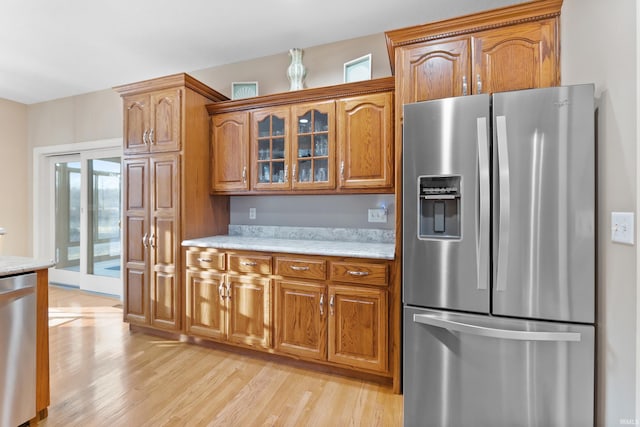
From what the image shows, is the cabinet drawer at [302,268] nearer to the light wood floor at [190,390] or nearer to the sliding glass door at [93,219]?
the light wood floor at [190,390]

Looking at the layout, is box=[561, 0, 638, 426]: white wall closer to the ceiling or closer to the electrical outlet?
the ceiling

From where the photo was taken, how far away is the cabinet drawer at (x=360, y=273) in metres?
2.12

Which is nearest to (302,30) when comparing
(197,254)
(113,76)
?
(197,254)

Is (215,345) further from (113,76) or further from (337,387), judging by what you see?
(113,76)

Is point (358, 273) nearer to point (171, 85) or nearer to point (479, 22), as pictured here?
point (479, 22)

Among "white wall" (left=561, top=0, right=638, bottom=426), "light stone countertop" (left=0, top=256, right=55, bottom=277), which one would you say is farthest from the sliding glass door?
"white wall" (left=561, top=0, right=638, bottom=426)

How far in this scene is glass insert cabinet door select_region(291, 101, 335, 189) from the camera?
8.50ft

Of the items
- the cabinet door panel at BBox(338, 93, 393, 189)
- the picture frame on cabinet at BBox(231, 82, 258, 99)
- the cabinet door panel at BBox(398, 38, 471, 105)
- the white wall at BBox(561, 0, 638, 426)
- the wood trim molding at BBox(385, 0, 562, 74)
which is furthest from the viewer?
the picture frame on cabinet at BBox(231, 82, 258, 99)

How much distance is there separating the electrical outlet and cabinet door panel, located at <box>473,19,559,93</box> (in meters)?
1.18

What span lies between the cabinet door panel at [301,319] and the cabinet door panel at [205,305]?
55cm

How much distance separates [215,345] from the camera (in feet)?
9.00

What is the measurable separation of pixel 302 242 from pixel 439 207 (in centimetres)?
136

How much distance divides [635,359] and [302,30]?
304 centimetres

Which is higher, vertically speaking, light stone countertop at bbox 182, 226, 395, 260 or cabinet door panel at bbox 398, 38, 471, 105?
cabinet door panel at bbox 398, 38, 471, 105
